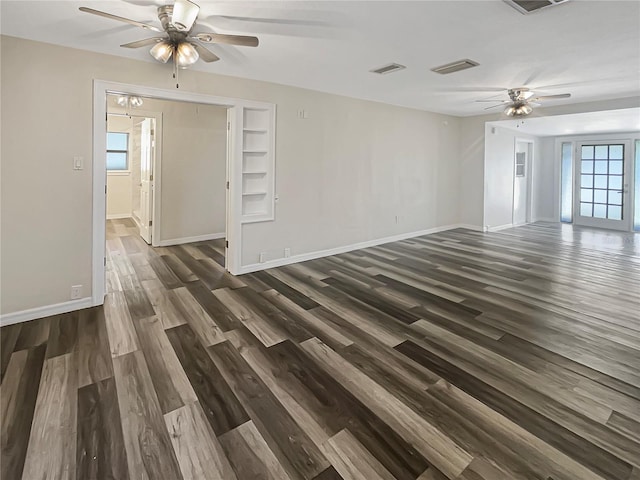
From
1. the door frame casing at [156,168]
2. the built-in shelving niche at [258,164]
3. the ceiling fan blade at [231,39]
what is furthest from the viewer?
the door frame casing at [156,168]

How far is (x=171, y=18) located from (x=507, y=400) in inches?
139

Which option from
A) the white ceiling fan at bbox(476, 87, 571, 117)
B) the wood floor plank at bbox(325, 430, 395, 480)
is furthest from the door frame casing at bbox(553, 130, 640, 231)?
the wood floor plank at bbox(325, 430, 395, 480)

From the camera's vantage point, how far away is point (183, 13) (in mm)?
2361

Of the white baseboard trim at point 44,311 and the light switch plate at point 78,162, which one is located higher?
the light switch plate at point 78,162

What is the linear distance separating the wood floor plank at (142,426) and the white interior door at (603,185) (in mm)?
10584

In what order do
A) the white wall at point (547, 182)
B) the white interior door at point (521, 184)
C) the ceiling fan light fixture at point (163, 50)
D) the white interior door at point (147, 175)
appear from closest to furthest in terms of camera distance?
the ceiling fan light fixture at point (163, 50) → the white interior door at point (147, 175) → the white interior door at point (521, 184) → the white wall at point (547, 182)

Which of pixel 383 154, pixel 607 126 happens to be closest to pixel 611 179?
pixel 607 126

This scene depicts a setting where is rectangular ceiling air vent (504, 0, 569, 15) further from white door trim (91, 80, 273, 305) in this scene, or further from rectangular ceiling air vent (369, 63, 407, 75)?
white door trim (91, 80, 273, 305)

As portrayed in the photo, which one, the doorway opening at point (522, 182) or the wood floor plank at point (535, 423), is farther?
the doorway opening at point (522, 182)

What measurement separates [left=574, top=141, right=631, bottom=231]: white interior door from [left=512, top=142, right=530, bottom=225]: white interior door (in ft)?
4.03

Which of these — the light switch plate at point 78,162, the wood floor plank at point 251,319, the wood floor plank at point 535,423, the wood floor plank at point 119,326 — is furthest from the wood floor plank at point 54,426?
the wood floor plank at point 535,423

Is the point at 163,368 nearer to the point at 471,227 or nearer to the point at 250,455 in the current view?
the point at 250,455

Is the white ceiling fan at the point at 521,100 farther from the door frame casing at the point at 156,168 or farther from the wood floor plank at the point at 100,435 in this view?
the wood floor plank at the point at 100,435

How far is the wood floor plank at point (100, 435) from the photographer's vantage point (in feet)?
5.22
